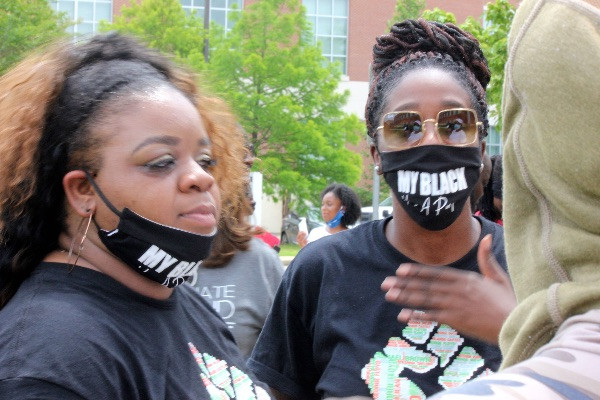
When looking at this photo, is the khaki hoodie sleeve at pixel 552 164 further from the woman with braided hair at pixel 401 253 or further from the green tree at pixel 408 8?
the green tree at pixel 408 8

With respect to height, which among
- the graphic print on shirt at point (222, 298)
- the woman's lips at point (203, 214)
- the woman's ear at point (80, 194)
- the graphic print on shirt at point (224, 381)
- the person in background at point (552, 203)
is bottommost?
the graphic print on shirt at point (222, 298)

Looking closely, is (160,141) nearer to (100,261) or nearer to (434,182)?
(100,261)

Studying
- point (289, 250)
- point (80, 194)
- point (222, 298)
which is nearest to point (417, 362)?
point (80, 194)

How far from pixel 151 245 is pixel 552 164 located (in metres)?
1.36

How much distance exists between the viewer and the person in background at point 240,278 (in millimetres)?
4320

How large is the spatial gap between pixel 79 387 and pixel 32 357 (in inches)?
5.1

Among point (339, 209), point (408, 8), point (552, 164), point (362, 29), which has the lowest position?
point (362, 29)

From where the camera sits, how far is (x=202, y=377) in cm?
237

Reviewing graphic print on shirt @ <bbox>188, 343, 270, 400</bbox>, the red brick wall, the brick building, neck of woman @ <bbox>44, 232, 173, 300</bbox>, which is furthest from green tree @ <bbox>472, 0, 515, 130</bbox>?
A: the red brick wall

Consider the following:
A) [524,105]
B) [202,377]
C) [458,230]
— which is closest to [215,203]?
[202,377]

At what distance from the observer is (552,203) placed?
4.22 feet

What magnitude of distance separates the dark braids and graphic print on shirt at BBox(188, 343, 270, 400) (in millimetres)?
1154

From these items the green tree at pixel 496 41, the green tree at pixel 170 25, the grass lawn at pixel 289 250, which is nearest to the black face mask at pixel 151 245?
the green tree at pixel 496 41

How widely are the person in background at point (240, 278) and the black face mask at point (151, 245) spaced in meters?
1.78
